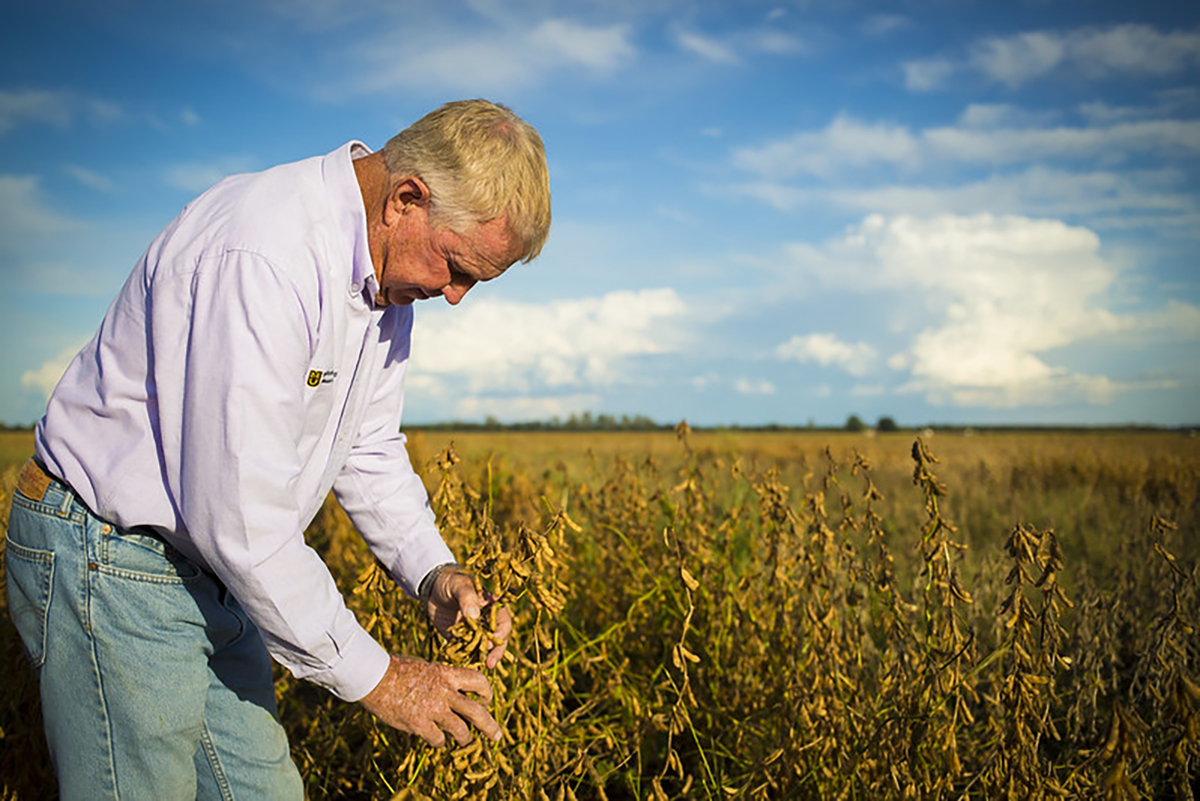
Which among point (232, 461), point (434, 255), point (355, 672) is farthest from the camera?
point (434, 255)

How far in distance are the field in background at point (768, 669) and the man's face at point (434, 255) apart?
1.68ft

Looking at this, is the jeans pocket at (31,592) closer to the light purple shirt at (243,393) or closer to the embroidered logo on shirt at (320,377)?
the light purple shirt at (243,393)

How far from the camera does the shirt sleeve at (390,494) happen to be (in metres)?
2.31

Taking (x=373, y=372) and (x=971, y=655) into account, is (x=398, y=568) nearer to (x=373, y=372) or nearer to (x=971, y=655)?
(x=373, y=372)

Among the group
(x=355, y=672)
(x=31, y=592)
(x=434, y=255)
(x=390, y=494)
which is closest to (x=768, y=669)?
(x=390, y=494)

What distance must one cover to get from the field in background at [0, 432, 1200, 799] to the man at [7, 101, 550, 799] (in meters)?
0.38

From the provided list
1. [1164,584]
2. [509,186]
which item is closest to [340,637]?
[509,186]

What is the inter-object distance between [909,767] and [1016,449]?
13858 millimetres

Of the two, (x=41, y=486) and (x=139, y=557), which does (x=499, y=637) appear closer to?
(x=139, y=557)

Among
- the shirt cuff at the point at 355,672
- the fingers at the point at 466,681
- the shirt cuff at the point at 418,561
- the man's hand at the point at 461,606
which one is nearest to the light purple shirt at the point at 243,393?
the shirt cuff at the point at 355,672

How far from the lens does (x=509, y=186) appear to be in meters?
1.85

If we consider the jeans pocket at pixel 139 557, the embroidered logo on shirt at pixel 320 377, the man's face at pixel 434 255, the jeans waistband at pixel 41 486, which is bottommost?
the jeans pocket at pixel 139 557

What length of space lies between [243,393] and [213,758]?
102 cm

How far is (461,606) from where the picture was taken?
1.97 metres
